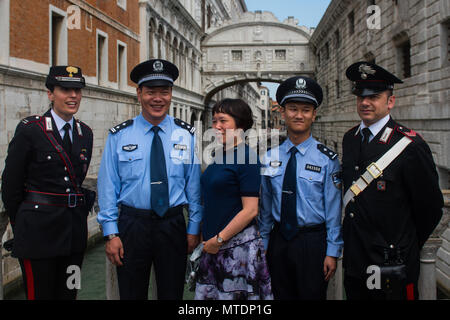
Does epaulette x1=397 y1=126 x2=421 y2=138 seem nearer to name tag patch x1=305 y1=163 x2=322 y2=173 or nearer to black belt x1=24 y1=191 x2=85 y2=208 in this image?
name tag patch x1=305 y1=163 x2=322 y2=173

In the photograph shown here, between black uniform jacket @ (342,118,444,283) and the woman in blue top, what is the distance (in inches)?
24.2

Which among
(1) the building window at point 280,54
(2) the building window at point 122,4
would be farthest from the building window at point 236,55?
(2) the building window at point 122,4

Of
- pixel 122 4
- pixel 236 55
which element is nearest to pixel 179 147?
pixel 122 4

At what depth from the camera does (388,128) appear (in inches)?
99.4

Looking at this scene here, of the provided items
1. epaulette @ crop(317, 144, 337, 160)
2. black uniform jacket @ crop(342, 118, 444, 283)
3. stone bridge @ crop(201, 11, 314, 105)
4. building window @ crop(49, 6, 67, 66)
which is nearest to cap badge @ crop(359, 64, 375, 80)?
black uniform jacket @ crop(342, 118, 444, 283)

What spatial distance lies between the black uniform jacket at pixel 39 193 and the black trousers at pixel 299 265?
4.86 feet

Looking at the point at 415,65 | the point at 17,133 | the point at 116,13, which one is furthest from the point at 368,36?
the point at 17,133

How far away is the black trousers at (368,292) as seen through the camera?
233 cm

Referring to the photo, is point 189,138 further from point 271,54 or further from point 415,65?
point 271,54

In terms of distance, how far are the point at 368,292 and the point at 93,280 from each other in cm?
711

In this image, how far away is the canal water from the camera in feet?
24.2

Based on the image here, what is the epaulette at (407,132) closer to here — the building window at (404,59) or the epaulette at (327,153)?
the epaulette at (327,153)

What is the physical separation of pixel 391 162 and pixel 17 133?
8.41ft

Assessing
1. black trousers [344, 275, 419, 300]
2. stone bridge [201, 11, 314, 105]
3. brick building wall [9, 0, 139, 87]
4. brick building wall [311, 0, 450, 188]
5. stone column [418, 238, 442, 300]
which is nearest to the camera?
black trousers [344, 275, 419, 300]
